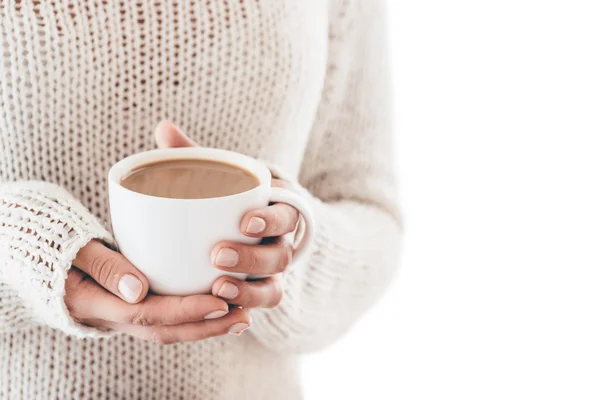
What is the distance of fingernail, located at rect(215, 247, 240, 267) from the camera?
17.8 inches

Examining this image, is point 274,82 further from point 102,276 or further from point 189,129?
point 102,276

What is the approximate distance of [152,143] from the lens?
0.66 metres

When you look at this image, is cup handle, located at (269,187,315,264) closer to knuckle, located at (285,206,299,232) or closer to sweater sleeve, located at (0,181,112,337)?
knuckle, located at (285,206,299,232)

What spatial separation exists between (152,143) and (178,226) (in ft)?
0.79

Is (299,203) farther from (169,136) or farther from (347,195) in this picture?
(347,195)

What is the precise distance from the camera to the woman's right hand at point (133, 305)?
48 centimetres

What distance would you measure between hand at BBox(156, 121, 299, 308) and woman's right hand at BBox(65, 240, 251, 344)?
1 cm

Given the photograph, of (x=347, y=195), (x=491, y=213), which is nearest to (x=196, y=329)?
(x=347, y=195)

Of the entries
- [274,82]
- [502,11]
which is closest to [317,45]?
[274,82]

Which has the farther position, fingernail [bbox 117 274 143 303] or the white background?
the white background

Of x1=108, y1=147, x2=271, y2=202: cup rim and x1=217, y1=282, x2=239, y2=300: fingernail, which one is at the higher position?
x1=108, y1=147, x2=271, y2=202: cup rim

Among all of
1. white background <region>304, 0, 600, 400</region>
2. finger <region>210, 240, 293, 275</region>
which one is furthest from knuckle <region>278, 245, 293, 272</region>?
white background <region>304, 0, 600, 400</region>

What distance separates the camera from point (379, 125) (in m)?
0.84

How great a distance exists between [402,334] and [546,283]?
1.00ft
